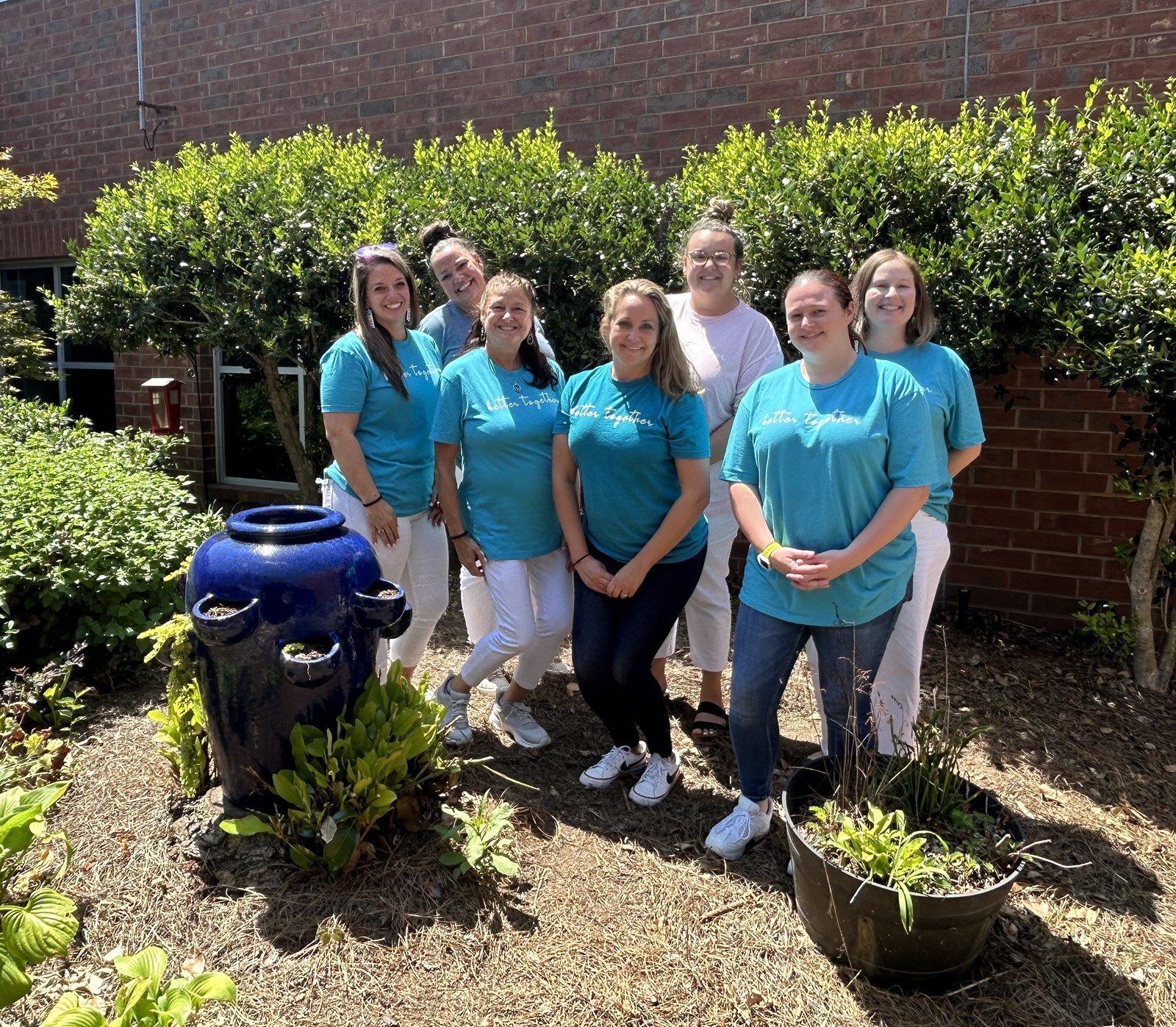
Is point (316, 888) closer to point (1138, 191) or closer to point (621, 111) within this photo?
point (1138, 191)

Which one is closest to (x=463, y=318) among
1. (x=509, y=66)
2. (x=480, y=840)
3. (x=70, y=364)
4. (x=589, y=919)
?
(x=480, y=840)

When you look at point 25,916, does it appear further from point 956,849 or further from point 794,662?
point 956,849

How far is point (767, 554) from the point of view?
9.65 ft

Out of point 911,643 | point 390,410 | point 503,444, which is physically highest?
point 390,410

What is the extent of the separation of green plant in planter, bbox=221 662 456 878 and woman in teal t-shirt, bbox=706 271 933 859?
1.06 meters

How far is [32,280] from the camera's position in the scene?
10.4 metres

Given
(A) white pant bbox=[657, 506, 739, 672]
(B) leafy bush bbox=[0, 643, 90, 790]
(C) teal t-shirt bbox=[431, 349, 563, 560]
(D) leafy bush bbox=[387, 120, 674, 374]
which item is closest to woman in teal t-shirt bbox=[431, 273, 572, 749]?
(C) teal t-shirt bbox=[431, 349, 563, 560]

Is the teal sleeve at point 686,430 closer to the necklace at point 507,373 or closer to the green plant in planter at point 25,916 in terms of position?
the necklace at point 507,373

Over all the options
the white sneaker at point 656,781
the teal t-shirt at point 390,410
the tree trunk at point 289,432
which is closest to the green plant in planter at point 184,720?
the teal t-shirt at point 390,410

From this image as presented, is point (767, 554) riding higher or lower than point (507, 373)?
lower

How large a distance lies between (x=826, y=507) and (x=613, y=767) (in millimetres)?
1434

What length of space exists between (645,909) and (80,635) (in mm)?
2941

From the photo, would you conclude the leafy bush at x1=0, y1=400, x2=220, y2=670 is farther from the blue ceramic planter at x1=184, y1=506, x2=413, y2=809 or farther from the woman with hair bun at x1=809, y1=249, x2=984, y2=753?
the woman with hair bun at x1=809, y1=249, x2=984, y2=753

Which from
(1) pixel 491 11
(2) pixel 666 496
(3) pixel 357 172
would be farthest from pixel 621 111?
(2) pixel 666 496
